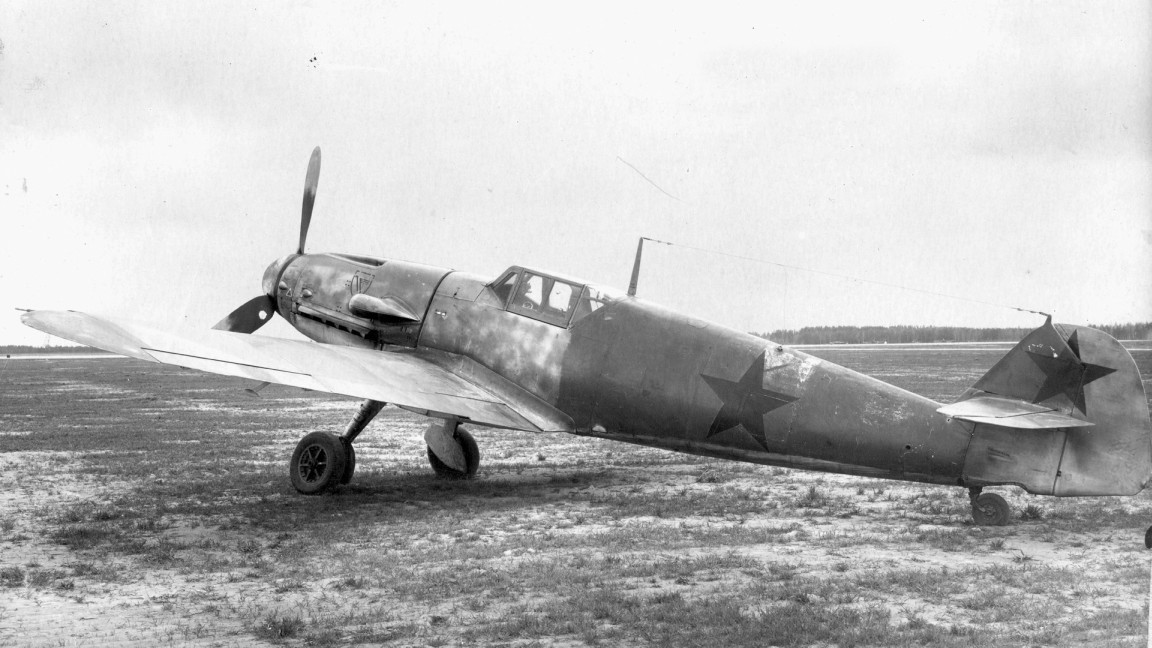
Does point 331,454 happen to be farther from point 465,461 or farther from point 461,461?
point 465,461

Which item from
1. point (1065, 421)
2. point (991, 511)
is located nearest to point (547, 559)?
point (991, 511)

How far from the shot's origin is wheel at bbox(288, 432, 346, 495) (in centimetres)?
900

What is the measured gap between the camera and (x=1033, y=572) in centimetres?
572

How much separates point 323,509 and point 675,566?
3826 mm

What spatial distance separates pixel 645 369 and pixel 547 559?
2.85 m

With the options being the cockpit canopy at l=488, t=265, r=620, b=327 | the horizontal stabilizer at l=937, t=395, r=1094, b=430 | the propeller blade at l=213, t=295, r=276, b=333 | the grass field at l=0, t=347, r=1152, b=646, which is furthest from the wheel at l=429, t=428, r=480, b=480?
the horizontal stabilizer at l=937, t=395, r=1094, b=430

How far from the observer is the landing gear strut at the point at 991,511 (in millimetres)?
7156

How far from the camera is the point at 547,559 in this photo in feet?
20.7

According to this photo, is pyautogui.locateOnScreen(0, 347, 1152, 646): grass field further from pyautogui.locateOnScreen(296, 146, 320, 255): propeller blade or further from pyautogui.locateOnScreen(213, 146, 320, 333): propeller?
pyautogui.locateOnScreen(296, 146, 320, 255): propeller blade

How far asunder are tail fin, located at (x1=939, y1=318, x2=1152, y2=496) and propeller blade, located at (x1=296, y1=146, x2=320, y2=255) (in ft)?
28.3

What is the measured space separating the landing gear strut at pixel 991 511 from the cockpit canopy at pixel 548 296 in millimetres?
3962

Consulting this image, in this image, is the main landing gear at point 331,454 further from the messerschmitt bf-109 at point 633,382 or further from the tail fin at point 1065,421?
the tail fin at point 1065,421

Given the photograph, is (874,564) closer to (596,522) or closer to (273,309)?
(596,522)

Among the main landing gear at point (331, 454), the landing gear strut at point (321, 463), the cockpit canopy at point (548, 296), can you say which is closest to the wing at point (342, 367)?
the main landing gear at point (331, 454)
